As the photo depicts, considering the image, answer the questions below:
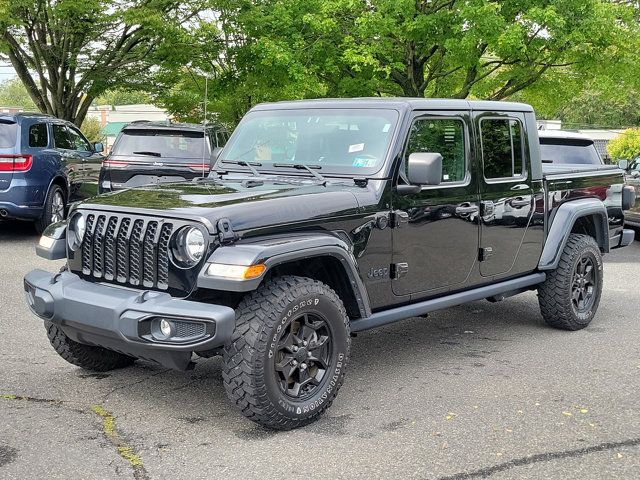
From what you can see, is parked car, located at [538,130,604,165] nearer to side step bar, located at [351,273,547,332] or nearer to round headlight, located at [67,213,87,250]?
side step bar, located at [351,273,547,332]

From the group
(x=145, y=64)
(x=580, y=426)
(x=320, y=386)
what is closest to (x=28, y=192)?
(x=320, y=386)

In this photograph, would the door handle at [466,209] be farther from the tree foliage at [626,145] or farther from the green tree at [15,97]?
the green tree at [15,97]

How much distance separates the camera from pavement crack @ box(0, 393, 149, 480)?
389 cm

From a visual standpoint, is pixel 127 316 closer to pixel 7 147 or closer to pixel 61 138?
pixel 7 147

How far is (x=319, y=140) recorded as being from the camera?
5461 mm

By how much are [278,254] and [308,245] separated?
0.24 meters

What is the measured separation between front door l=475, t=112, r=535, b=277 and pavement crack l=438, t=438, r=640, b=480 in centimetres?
186

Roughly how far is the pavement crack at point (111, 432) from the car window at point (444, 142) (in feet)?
8.25

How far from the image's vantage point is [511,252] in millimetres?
6172

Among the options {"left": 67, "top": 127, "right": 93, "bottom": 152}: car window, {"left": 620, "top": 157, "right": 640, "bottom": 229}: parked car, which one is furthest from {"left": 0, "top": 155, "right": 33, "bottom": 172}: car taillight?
{"left": 620, "top": 157, "right": 640, "bottom": 229}: parked car

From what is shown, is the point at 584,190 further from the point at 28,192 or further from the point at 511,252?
the point at 28,192

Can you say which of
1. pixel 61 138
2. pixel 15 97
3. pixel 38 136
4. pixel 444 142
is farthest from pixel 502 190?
pixel 15 97

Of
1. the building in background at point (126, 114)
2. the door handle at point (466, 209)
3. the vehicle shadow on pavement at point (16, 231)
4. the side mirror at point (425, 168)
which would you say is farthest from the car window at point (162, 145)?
the building in background at point (126, 114)

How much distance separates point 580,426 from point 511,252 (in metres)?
1.86
